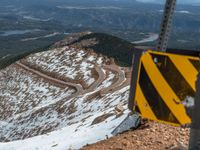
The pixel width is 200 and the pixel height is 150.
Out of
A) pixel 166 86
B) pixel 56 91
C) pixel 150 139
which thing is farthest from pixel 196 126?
pixel 56 91

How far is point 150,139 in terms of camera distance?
12.0 metres

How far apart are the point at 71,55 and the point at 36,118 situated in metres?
51.8

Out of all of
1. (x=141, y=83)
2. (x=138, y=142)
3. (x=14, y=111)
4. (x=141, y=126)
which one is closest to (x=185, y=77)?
(x=141, y=83)

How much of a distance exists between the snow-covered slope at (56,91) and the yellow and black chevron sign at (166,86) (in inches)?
594

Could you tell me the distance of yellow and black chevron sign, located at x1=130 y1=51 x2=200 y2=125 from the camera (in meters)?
8.03

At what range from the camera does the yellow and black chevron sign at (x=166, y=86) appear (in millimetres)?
8031

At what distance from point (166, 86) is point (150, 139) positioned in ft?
13.1

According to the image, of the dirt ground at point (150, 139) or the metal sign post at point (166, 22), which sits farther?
the dirt ground at point (150, 139)

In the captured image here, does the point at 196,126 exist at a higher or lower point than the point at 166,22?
lower

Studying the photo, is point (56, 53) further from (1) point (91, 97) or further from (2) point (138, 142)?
(2) point (138, 142)

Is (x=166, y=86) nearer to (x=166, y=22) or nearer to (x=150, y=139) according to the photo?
(x=166, y=22)

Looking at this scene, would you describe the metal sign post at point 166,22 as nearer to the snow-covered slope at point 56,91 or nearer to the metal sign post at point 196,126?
the metal sign post at point 196,126

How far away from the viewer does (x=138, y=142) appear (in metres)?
12.0

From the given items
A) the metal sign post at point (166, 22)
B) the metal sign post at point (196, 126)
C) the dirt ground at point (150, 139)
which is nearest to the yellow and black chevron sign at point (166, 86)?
the metal sign post at point (166, 22)
